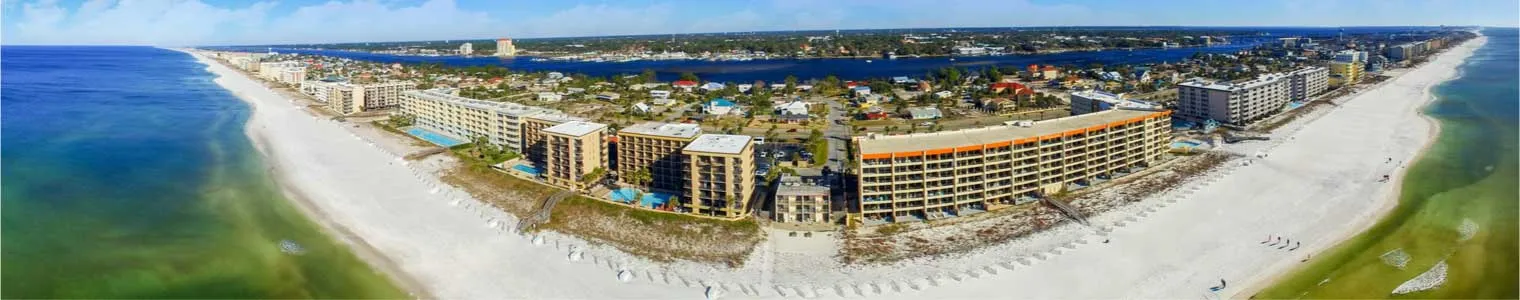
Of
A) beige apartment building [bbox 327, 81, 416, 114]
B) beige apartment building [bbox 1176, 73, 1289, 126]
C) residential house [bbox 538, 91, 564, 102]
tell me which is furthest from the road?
beige apartment building [bbox 327, 81, 416, 114]

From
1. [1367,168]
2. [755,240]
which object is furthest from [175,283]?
[1367,168]

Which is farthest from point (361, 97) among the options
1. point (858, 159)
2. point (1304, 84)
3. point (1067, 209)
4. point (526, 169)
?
point (1304, 84)

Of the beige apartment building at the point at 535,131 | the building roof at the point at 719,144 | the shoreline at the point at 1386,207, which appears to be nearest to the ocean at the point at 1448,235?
the shoreline at the point at 1386,207

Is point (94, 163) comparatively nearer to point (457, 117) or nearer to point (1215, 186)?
point (457, 117)

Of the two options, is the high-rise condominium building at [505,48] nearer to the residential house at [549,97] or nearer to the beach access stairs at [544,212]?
the residential house at [549,97]

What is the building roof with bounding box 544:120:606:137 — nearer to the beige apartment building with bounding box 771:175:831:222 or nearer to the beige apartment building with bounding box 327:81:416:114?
the beige apartment building with bounding box 771:175:831:222

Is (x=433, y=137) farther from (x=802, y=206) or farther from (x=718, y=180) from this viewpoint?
(x=802, y=206)
